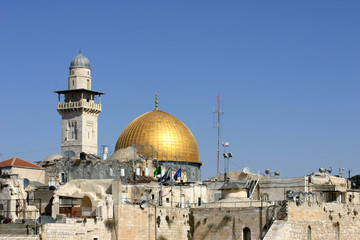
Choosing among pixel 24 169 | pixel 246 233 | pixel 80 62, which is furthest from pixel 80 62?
pixel 246 233

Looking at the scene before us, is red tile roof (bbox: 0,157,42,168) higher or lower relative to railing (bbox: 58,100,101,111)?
lower

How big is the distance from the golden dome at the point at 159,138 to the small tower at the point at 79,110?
10.1 meters

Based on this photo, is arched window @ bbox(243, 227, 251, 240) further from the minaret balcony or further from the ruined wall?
the minaret balcony

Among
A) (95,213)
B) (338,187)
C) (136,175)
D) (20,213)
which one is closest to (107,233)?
(95,213)

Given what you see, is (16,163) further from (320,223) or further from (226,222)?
(320,223)

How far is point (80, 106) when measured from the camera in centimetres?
6962

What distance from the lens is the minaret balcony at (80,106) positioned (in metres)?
69.7

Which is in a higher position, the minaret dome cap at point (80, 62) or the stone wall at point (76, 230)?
the minaret dome cap at point (80, 62)

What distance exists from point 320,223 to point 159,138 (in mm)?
19189

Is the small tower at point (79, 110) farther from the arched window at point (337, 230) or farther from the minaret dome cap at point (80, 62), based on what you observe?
the arched window at point (337, 230)

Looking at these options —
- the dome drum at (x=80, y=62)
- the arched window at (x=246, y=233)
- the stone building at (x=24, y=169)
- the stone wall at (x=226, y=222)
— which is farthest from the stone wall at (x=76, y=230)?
the dome drum at (x=80, y=62)

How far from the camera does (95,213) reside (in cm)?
3869

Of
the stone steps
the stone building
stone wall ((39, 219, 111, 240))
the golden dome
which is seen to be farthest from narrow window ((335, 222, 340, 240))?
the stone building

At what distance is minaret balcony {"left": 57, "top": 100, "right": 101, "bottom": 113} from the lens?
6969cm
